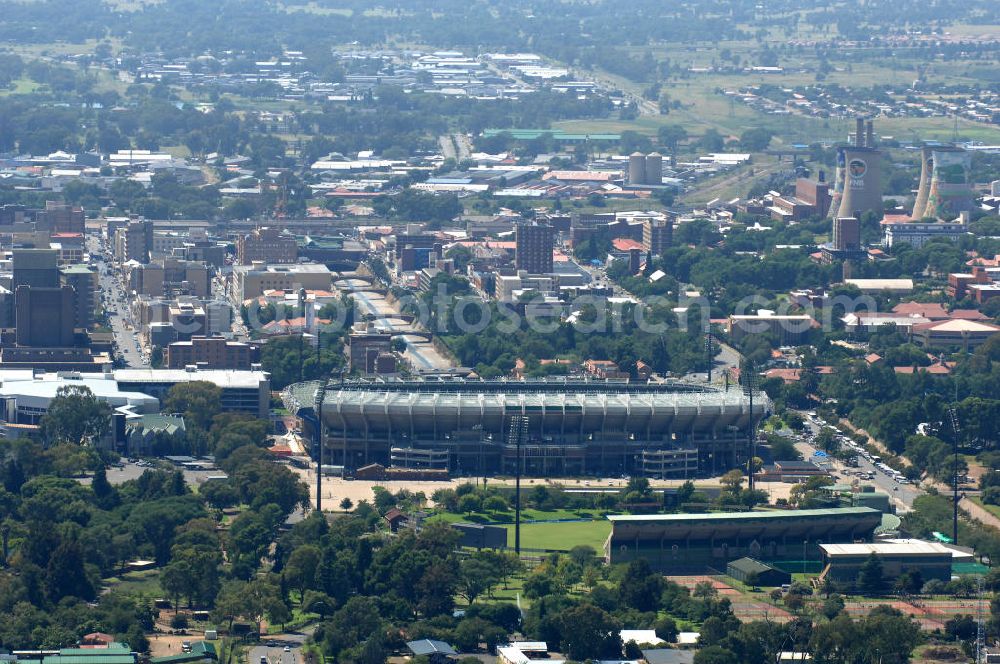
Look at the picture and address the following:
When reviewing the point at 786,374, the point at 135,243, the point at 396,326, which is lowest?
the point at 135,243

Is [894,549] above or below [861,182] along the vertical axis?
above

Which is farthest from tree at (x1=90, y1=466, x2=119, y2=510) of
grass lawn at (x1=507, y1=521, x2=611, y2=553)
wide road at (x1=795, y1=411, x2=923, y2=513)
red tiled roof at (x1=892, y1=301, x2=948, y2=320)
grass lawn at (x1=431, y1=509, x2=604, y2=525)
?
red tiled roof at (x1=892, y1=301, x2=948, y2=320)

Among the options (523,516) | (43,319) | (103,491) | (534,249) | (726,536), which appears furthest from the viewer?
(534,249)

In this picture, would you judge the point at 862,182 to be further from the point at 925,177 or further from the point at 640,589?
the point at 640,589

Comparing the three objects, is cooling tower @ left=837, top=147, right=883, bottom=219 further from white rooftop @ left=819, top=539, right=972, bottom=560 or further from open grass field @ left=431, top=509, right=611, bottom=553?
white rooftop @ left=819, top=539, right=972, bottom=560

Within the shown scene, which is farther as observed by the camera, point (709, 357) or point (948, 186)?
point (948, 186)

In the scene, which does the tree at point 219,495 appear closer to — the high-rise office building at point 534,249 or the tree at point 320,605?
the tree at point 320,605

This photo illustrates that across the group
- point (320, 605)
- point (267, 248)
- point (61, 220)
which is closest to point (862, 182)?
point (267, 248)
